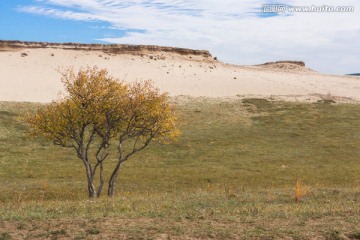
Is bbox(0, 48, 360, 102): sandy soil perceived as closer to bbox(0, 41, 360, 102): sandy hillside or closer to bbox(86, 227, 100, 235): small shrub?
bbox(0, 41, 360, 102): sandy hillside

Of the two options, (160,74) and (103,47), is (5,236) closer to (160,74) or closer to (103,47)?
(160,74)

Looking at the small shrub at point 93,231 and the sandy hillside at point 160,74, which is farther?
the sandy hillside at point 160,74

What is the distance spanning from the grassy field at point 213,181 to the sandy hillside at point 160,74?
38.3 feet

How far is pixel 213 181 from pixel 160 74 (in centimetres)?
6593

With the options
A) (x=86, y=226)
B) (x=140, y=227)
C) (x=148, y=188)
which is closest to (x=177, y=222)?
(x=140, y=227)

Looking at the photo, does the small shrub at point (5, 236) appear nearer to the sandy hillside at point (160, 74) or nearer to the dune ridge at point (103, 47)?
the sandy hillside at point (160, 74)

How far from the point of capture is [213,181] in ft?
140

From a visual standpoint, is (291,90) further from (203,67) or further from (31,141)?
(31,141)

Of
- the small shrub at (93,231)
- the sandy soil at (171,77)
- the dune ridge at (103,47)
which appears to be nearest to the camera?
the small shrub at (93,231)

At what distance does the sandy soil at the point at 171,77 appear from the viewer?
91.1m

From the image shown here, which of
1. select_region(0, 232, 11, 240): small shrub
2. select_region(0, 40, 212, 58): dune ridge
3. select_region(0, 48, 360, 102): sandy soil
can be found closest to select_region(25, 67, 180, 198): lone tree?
select_region(0, 232, 11, 240): small shrub

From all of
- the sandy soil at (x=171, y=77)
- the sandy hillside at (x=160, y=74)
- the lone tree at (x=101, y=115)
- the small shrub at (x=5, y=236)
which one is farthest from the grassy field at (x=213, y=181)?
the sandy hillside at (x=160, y=74)

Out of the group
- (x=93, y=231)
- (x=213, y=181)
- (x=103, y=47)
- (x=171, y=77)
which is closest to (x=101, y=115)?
(x=213, y=181)

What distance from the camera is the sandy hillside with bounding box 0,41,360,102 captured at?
302ft
